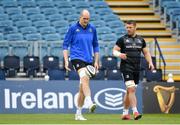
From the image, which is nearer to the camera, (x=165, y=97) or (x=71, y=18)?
(x=165, y=97)

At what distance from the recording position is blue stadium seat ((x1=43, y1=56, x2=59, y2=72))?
2125 cm

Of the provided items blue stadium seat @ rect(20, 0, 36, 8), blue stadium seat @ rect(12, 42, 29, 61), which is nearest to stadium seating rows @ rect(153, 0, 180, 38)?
blue stadium seat @ rect(20, 0, 36, 8)

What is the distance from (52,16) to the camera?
2491cm

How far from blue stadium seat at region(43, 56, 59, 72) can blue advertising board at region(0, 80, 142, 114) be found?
291cm

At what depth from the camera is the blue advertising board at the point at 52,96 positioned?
1827cm

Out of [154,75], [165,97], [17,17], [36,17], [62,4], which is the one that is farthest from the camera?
[62,4]

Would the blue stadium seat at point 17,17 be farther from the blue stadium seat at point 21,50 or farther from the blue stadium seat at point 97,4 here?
the blue stadium seat at point 97,4

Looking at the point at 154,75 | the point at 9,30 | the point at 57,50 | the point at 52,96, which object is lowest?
the point at 52,96

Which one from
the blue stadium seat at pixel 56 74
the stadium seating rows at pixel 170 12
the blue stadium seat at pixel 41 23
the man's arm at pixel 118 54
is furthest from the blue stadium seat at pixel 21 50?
the man's arm at pixel 118 54

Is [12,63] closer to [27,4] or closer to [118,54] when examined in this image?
[27,4]

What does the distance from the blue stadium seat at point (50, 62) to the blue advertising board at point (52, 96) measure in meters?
2.91

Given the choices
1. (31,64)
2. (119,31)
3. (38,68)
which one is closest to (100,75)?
(38,68)

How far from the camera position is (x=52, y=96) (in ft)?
60.4

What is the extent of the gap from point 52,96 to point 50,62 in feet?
9.92
